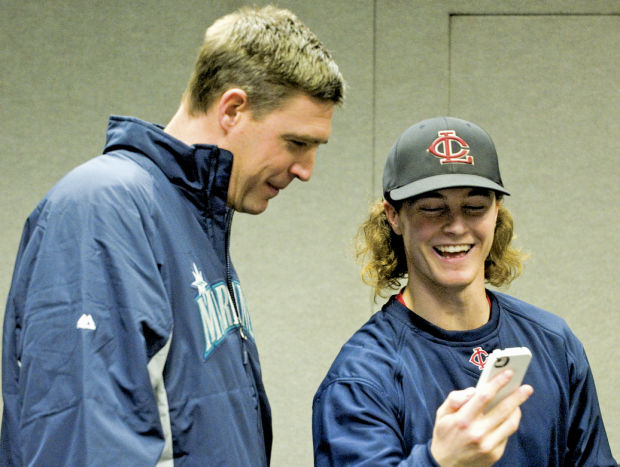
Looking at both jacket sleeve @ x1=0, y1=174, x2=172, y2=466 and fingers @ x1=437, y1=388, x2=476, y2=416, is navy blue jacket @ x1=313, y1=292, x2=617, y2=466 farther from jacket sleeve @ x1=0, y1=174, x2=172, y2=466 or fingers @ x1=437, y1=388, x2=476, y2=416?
→ jacket sleeve @ x1=0, y1=174, x2=172, y2=466

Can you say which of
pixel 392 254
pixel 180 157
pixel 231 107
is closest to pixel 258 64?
pixel 231 107

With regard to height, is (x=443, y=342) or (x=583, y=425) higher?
(x=443, y=342)

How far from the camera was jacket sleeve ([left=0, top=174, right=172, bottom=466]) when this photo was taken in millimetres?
1021

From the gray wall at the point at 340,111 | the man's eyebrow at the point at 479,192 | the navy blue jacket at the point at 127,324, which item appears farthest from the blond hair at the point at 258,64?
the gray wall at the point at 340,111

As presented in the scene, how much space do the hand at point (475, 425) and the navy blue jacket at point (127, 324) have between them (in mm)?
314

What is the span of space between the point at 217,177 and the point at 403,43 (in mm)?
2515

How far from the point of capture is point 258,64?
1.34m

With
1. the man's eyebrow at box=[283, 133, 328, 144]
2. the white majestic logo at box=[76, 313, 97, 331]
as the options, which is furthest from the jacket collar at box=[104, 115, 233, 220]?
the white majestic logo at box=[76, 313, 97, 331]

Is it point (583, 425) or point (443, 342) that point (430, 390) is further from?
point (583, 425)

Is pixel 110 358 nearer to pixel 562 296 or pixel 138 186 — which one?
pixel 138 186

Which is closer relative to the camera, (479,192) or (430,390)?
(430,390)

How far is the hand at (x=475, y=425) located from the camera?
1225 mm

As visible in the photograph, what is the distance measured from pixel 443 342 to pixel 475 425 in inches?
13.0

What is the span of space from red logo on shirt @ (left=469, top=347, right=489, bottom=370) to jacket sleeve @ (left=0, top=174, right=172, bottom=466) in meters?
0.67
